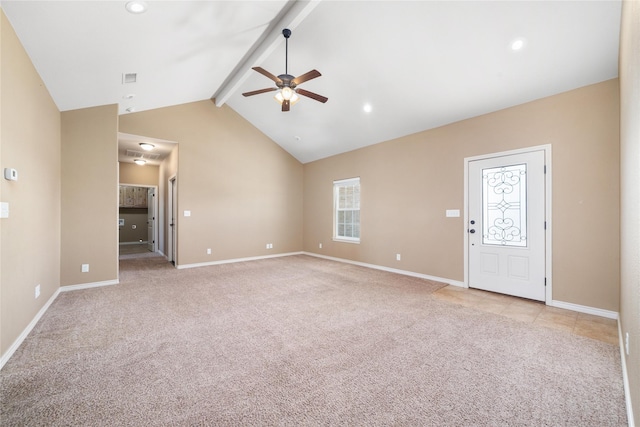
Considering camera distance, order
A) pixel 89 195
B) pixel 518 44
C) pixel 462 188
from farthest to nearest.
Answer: pixel 462 188
pixel 89 195
pixel 518 44

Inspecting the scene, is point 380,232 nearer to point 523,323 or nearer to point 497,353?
point 523,323

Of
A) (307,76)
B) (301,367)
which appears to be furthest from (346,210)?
(301,367)

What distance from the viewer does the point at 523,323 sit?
9.74ft

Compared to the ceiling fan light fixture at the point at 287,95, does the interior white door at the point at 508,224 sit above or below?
below

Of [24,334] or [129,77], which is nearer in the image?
[24,334]

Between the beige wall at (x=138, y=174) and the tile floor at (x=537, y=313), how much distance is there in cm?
832

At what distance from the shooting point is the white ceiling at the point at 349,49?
8.57 feet

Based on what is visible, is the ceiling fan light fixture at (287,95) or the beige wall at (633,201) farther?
the ceiling fan light fixture at (287,95)

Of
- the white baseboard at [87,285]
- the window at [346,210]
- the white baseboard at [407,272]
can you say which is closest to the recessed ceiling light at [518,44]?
the white baseboard at [407,272]

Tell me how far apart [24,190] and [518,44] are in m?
5.28

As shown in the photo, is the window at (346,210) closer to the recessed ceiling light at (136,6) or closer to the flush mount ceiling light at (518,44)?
the flush mount ceiling light at (518,44)

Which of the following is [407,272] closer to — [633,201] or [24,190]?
[633,201]

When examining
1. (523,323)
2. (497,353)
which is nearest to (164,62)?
(497,353)

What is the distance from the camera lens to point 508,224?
155 inches
